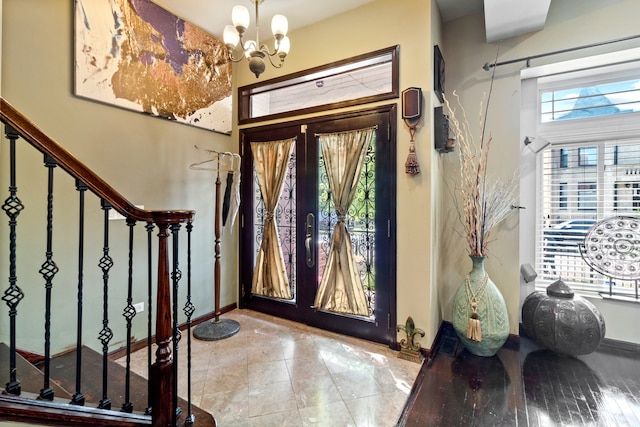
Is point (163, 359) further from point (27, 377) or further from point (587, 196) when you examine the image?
point (587, 196)

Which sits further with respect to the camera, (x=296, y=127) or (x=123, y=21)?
(x=296, y=127)

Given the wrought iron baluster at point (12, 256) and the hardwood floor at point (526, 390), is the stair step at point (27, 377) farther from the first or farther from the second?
the hardwood floor at point (526, 390)

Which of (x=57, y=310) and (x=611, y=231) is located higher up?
(x=611, y=231)

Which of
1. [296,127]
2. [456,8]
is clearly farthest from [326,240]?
[456,8]

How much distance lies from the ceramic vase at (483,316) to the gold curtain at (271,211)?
173 centimetres

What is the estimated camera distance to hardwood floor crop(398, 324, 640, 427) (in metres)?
1.83

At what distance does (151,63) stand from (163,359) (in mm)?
2571

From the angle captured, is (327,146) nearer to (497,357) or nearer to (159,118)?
(159,118)

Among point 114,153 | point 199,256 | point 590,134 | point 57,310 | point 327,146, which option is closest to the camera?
point 57,310

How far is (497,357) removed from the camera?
99.5 inches

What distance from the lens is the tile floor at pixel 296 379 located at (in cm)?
184

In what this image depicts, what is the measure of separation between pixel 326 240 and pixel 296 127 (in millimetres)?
1248

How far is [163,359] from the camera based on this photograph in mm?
1452

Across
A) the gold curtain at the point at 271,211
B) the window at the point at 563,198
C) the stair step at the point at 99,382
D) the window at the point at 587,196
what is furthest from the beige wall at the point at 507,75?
the stair step at the point at 99,382
